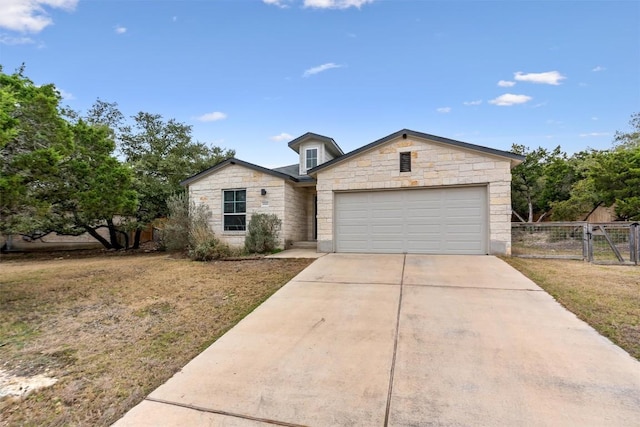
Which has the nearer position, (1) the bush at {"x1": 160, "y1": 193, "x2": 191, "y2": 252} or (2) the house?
(2) the house

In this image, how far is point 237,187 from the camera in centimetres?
1252

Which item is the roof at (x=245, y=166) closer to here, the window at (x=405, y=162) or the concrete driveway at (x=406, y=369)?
the window at (x=405, y=162)

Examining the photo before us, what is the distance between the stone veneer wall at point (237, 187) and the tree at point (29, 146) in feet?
21.1

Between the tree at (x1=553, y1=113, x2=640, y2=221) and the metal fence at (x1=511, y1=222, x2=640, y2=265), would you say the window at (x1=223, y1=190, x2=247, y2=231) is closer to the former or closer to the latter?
the metal fence at (x1=511, y1=222, x2=640, y2=265)

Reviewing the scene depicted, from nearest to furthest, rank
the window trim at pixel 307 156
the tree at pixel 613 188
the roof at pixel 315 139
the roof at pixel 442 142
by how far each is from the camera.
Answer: the roof at pixel 442 142, the roof at pixel 315 139, the window trim at pixel 307 156, the tree at pixel 613 188

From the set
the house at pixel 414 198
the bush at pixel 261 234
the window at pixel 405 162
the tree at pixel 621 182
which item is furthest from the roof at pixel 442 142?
the tree at pixel 621 182

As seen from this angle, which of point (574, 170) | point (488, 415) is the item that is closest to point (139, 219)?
point (488, 415)

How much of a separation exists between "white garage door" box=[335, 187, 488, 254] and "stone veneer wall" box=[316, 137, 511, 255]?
0.27 metres

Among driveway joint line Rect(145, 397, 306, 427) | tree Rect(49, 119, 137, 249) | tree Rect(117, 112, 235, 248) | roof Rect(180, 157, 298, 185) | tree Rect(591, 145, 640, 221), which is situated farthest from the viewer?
tree Rect(117, 112, 235, 248)

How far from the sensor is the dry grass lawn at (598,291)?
12.9ft

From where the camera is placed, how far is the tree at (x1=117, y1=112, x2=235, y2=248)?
15.8 m

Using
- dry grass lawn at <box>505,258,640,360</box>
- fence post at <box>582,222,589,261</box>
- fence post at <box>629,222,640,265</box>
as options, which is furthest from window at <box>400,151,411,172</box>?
fence post at <box>629,222,640,265</box>

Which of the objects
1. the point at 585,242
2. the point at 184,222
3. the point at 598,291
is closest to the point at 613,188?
the point at 585,242

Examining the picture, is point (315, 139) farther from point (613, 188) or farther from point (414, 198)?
point (613, 188)
